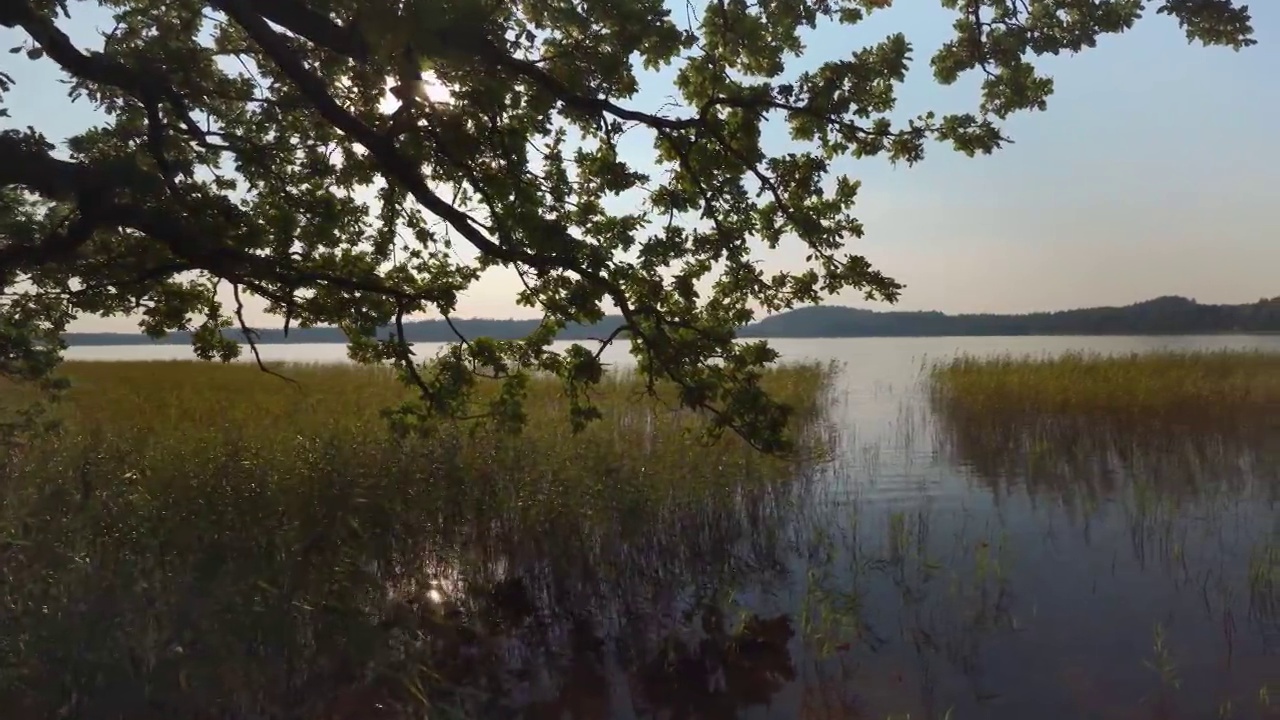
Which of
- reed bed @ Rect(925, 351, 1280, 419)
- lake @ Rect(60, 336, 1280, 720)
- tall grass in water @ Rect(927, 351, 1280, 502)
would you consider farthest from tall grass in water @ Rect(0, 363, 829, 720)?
reed bed @ Rect(925, 351, 1280, 419)

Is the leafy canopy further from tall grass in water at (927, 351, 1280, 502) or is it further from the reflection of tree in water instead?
tall grass in water at (927, 351, 1280, 502)

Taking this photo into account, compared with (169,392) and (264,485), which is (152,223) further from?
(169,392)

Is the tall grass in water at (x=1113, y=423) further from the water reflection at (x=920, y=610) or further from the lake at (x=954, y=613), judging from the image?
the water reflection at (x=920, y=610)

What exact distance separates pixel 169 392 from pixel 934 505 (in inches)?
547

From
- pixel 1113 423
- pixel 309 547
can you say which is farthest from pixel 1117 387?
pixel 309 547

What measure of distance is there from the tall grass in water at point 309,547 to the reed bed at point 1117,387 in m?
7.16

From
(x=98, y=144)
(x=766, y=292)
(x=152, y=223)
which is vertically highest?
(x=98, y=144)

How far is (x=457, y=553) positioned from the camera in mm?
7492

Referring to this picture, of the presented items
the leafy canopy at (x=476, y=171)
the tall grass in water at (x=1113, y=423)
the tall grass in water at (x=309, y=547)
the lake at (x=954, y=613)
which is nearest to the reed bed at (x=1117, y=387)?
the tall grass in water at (x=1113, y=423)

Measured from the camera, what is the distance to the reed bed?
1593 centimetres

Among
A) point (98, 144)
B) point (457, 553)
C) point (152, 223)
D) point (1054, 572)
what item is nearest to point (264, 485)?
point (457, 553)

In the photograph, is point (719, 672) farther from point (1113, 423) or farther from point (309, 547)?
point (1113, 423)

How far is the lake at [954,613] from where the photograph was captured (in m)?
5.36

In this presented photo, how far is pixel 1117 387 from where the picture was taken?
1706cm
